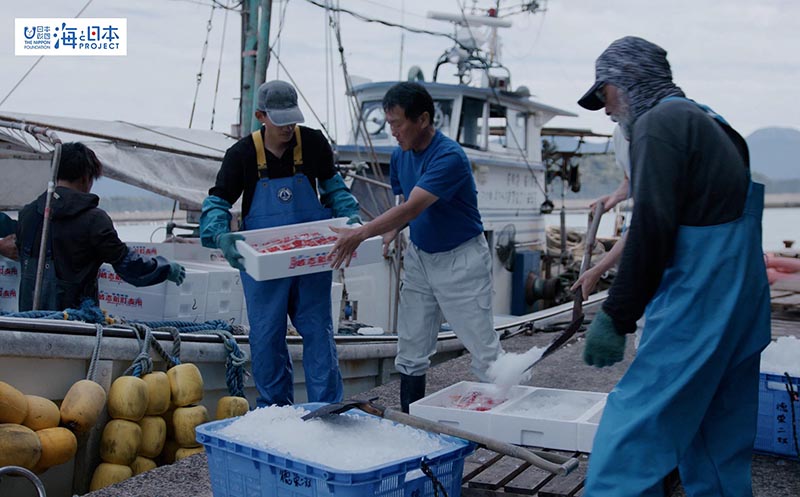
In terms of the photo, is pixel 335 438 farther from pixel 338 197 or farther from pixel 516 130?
pixel 516 130

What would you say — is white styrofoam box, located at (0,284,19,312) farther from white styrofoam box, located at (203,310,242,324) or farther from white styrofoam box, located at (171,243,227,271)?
white styrofoam box, located at (171,243,227,271)

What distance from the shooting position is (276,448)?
120 inches

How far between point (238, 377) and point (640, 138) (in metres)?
3.63

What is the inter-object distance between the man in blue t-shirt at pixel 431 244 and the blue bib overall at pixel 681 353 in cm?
191

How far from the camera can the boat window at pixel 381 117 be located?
12.4 meters

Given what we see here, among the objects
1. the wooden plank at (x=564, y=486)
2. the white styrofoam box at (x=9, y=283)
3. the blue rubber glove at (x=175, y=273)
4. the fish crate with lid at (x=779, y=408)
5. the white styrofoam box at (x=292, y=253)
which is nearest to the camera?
the wooden plank at (x=564, y=486)

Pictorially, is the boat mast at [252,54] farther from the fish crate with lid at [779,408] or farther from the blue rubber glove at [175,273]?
the fish crate with lid at [779,408]

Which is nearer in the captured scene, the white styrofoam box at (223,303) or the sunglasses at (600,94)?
the sunglasses at (600,94)

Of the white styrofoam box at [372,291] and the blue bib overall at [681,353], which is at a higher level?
the blue bib overall at [681,353]

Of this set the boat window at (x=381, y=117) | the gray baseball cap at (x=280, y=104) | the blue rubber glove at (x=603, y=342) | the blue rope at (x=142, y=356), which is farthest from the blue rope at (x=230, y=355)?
the boat window at (x=381, y=117)

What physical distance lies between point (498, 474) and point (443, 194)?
1.46 m

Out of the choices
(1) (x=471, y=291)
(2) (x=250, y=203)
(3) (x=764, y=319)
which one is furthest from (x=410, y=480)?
(2) (x=250, y=203)

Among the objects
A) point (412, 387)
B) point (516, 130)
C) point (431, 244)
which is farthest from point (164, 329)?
point (516, 130)

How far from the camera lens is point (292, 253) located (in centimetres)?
423
